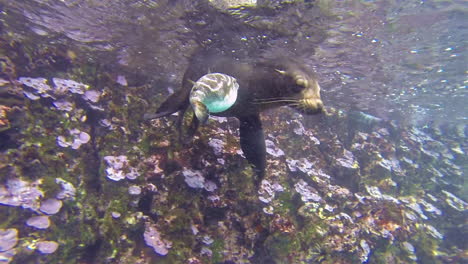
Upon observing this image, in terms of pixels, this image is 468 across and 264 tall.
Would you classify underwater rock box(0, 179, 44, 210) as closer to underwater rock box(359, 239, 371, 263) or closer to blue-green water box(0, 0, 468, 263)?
blue-green water box(0, 0, 468, 263)

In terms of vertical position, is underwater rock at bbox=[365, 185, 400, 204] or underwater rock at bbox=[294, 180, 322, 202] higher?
underwater rock at bbox=[294, 180, 322, 202]

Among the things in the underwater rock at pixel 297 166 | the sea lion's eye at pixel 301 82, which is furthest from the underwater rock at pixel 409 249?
the sea lion's eye at pixel 301 82

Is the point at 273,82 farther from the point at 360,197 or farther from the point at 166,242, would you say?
the point at 360,197

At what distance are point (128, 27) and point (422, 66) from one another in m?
16.1

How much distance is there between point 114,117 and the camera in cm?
808

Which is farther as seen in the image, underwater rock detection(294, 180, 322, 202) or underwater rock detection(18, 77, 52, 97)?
underwater rock detection(294, 180, 322, 202)

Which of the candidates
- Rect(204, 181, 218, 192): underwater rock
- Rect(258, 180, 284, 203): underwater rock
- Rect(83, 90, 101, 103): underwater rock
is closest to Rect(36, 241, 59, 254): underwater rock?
Rect(204, 181, 218, 192): underwater rock

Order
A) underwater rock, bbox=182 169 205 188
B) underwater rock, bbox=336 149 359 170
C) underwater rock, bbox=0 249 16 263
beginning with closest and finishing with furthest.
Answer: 1. underwater rock, bbox=0 249 16 263
2. underwater rock, bbox=182 169 205 188
3. underwater rock, bbox=336 149 359 170

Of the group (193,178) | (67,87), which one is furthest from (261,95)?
(67,87)

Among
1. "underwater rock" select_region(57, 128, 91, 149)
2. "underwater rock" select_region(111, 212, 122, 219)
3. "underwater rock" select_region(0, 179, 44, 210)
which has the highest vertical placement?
"underwater rock" select_region(57, 128, 91, 149)

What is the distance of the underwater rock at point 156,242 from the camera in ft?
17.7

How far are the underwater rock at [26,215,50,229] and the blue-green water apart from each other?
0.07 feet

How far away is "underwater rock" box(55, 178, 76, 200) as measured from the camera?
6088mm

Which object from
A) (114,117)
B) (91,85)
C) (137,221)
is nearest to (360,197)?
(137,221)
